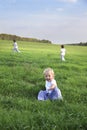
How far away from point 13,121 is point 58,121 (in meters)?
0.93

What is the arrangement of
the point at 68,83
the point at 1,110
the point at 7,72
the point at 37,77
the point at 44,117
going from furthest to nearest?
the point at 7,72, the point at 37,77, the point at 68,83, the point at 1,110, the point at 44,117

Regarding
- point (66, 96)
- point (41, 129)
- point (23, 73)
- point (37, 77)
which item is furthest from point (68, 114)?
point (23, 73)

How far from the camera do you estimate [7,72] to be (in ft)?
51.4

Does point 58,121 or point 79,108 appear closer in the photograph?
point 58,121

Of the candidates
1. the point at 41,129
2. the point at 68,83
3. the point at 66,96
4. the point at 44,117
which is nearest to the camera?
the point at 41,129

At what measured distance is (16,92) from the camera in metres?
11.4

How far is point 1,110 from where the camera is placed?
8.50 meters

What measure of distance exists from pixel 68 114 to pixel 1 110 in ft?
5.04

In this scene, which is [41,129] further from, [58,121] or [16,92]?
[16,92]

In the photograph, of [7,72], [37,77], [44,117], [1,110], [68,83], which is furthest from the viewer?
[7,72]

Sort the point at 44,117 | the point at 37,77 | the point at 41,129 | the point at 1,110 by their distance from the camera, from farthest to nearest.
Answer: the point at 37,77 → the point at 1,110 → the point at 44,117 → the point at 41,129

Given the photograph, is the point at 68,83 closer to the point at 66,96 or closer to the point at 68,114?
the point at 66,96

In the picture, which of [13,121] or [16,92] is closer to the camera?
[13,121]

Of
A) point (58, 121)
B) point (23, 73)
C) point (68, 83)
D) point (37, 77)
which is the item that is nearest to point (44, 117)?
point (58, 121)
